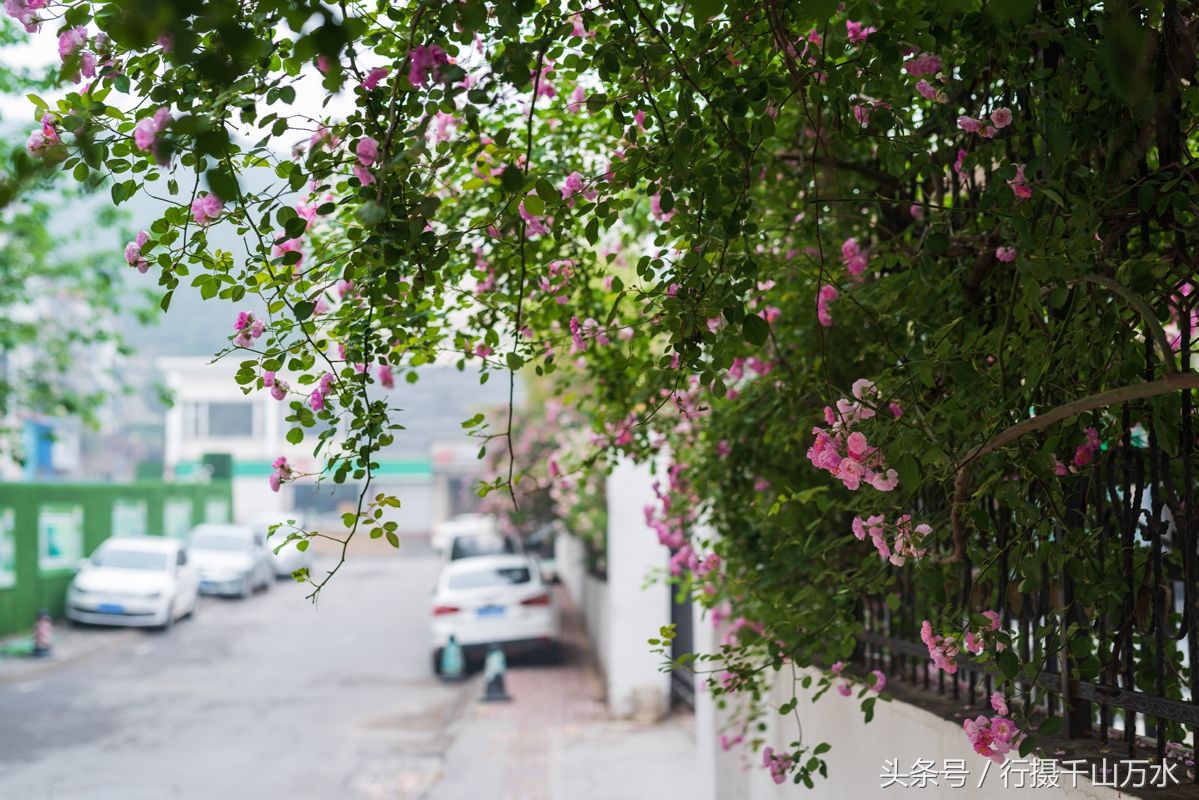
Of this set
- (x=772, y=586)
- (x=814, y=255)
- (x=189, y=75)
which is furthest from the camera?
(x=772, y=586)

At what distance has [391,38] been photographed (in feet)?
9.45

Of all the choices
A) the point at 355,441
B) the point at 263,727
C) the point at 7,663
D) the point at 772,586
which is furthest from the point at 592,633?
the point at 355,441

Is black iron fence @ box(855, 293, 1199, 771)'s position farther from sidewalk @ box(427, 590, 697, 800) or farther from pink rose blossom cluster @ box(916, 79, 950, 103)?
sidewalk @ box(427, 590, 697, 800)

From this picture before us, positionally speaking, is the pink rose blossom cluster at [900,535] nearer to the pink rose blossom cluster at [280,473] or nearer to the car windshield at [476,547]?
the pink rose blossom cluster at [280,473]

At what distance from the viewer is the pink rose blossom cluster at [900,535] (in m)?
2.75

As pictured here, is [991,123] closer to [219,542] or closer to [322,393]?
[322,393]

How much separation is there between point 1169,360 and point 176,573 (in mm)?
21570

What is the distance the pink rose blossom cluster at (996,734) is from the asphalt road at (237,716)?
7.40 metres

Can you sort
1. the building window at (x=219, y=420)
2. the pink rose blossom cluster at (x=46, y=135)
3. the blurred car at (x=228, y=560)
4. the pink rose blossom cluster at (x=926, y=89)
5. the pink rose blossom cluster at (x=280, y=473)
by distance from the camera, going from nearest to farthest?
the pink rose blossom cluster at (x=46, y=135)
the pink rose blossom cluster at (x=926, y=89)
the pink rose blossom cluster at (x=280, y=473)
the blurred car at (x=228, y=560)
the building window at (x=219, y=420)

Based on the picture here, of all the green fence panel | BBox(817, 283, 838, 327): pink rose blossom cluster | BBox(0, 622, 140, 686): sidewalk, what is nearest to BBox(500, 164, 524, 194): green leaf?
BBox(817, 283, 838, 327): pink rose blossom cluster

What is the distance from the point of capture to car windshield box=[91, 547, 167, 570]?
21.2 m

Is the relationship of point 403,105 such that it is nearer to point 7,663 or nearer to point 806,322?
point 806,322

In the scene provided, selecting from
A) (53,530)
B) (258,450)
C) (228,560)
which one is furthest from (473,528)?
(258,450)

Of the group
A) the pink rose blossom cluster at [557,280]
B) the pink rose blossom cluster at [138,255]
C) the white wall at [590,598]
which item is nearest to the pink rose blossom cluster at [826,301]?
the pink rose blossom cluster at [557,280]
